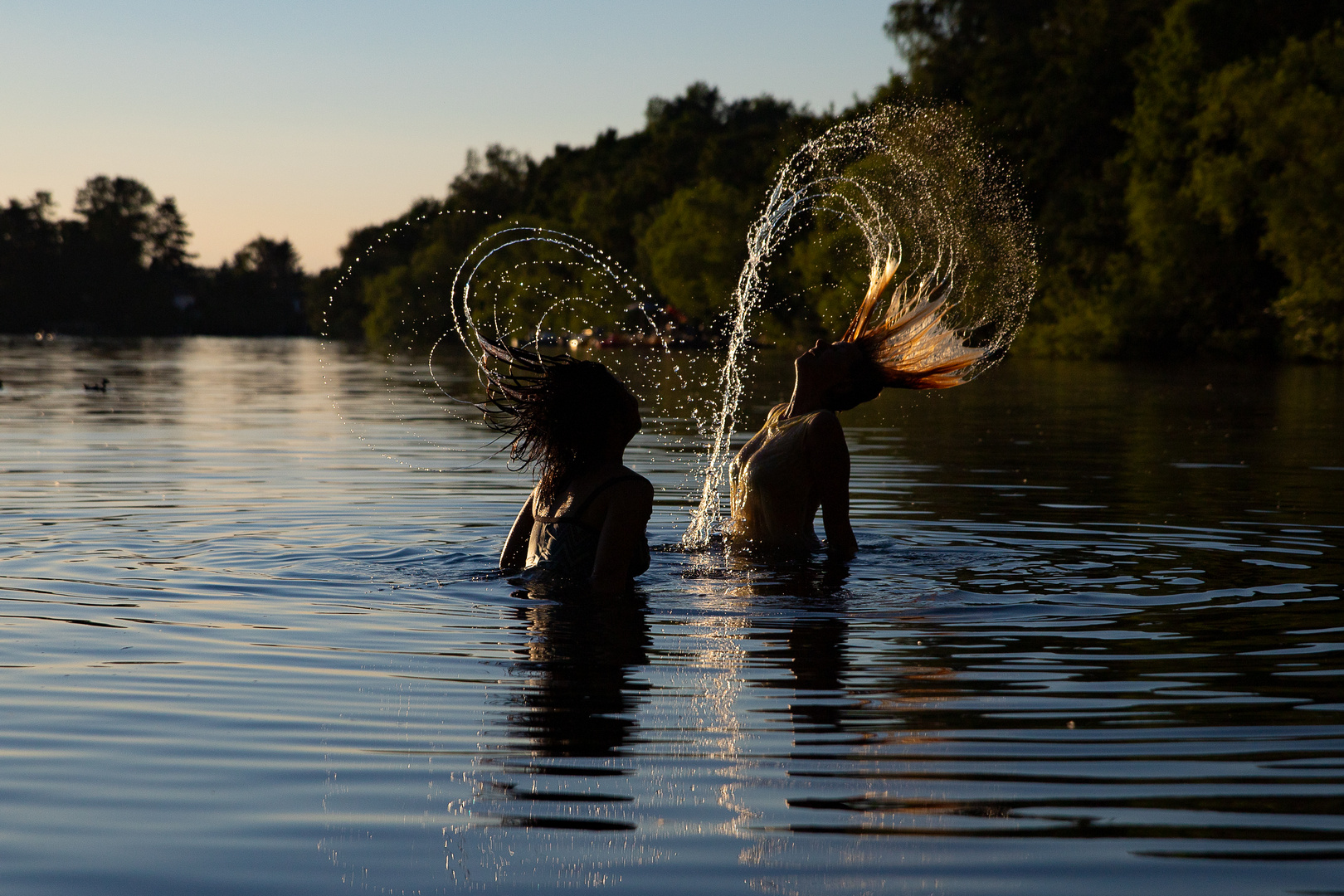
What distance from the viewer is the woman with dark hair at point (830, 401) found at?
32.7 feet

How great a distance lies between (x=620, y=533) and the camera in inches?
332

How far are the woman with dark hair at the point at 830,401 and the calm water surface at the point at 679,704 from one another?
332 mm

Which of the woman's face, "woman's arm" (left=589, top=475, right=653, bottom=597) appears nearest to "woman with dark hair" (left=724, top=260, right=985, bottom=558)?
the woman's face

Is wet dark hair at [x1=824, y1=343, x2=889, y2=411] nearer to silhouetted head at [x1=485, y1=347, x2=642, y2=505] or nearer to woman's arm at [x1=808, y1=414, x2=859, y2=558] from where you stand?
woman's arm at [x1=808, y1=414, x2=859, y2=558]

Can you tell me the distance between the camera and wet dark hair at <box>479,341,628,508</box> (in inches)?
330

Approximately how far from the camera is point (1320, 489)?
15586 mm

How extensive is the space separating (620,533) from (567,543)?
412 mm

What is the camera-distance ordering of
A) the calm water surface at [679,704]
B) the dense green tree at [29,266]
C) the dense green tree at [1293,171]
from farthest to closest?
the dense green tree at [29,266]
the dense green tree at [1293,171]
the calm water surface at [679,704]

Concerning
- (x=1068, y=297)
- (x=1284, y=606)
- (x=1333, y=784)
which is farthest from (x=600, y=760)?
(x=1068, y=297)

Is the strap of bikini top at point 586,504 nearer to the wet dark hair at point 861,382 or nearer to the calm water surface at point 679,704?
the calm water surface at point 679,704

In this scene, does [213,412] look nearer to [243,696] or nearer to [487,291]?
[243,696]

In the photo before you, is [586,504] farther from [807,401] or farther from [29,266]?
[29,266]

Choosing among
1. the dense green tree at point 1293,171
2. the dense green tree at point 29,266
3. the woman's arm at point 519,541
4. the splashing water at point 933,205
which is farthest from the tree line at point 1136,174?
the dense green tree at point 29,266

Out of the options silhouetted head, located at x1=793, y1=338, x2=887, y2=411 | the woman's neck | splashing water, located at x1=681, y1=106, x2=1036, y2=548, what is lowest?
the woman's neck
